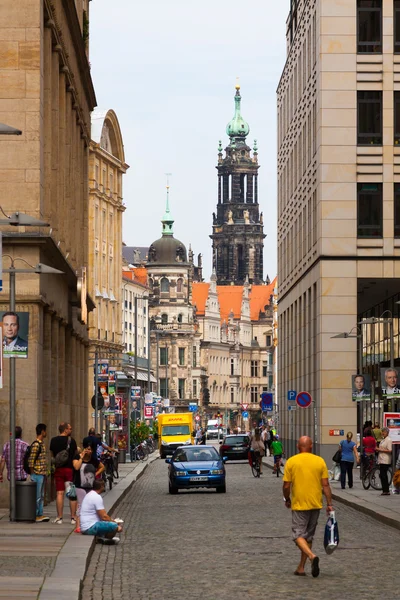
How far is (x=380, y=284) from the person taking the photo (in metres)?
62.0

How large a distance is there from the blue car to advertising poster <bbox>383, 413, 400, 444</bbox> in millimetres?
4689

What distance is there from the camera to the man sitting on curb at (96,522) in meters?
23.2

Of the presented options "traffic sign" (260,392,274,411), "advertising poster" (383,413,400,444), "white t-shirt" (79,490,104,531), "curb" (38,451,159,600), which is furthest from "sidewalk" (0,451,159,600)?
Result: "traffic sign" (260,392,274,411)

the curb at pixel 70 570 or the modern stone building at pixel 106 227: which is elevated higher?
the modern stone building at pixel 106 227

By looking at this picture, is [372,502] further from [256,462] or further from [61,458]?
[256,462]

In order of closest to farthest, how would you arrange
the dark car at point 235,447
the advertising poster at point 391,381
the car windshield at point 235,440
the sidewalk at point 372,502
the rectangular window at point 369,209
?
the sidewalk at point 372,502 < the advertising poster at point 391,381 < the rectangular window at point 369,209 < the dark car at point 235,447 < the car windshield at point 235,440

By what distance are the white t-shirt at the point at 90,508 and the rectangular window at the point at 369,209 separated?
37338 mm

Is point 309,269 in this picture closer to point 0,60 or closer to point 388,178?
point 388,178

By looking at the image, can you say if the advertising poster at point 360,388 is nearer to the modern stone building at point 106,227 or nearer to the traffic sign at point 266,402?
the traffic sign at point 266,402

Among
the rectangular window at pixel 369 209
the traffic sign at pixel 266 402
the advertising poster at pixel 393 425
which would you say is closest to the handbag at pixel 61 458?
the advertising poster at pixel 393 425

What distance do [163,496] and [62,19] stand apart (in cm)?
1255

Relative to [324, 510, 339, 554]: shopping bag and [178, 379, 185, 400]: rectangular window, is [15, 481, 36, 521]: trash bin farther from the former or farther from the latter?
[178, 379, 185, 400]: rectangular window

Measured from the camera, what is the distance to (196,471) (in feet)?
138

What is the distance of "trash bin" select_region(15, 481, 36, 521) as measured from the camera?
26.4 m
